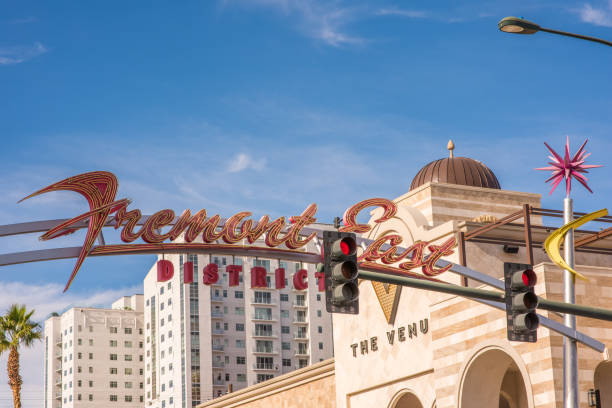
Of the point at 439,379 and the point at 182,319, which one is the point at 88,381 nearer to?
the point at 182,319

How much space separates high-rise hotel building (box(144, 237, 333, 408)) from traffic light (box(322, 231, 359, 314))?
362 ft

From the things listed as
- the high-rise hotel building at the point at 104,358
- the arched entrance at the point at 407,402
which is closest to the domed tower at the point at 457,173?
the arched entrance at the point at 407,402

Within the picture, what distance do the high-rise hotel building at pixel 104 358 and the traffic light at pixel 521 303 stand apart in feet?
468

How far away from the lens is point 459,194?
47.5 m

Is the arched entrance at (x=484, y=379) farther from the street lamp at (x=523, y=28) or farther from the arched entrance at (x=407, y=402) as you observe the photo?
the street lamp at (x=523, y=28)

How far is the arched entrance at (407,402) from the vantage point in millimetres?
43000

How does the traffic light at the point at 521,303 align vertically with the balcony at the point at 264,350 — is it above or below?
below

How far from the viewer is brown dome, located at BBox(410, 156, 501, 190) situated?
162 feet

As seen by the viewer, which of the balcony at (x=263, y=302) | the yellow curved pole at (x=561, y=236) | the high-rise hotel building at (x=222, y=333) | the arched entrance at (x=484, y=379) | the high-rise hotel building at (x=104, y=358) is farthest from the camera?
the high-rise hotel building at (x=104, y=358)

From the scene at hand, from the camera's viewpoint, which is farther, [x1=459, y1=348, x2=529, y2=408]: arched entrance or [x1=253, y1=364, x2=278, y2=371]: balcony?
[x1=253, y1=364, x2=278, y2=371]: balcony

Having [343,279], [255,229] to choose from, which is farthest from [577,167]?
[343,279]

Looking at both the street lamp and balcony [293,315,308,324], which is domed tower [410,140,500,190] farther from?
balcony [293,315,308,324]

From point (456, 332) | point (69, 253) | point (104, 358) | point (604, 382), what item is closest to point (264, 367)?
point (104, 358)

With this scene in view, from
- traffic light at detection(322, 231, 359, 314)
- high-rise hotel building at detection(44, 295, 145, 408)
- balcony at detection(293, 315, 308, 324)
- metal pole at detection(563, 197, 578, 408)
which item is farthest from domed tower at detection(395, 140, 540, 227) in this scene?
high-rise hotel building at detection(44, 295, 145, 408)
